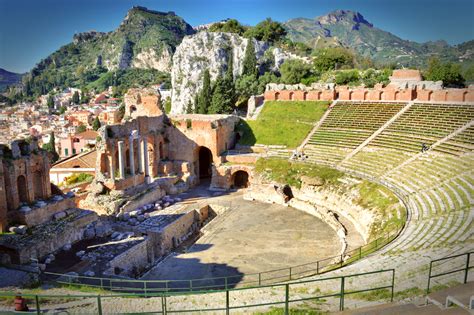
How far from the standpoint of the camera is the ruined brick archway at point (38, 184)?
22.2m

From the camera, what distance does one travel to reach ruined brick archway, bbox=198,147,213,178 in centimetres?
4059

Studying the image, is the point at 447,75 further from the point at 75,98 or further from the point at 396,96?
the point at 75,98

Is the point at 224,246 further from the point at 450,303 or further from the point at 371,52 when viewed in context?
the point at 371,52

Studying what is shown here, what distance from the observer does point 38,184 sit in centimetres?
2241

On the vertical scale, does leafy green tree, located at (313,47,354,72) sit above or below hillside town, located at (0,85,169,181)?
above

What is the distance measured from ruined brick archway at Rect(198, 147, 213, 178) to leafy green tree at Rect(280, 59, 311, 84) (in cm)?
2157

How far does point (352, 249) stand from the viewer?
2084cm

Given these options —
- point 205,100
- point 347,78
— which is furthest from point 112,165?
point 347,78

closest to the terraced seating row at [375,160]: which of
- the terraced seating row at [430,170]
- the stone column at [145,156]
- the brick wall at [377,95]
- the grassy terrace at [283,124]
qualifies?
the terraced seating row at [430,170]

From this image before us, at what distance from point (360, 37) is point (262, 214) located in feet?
446

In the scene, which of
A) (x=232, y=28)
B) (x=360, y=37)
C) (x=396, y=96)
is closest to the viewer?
(x=396, y=96)

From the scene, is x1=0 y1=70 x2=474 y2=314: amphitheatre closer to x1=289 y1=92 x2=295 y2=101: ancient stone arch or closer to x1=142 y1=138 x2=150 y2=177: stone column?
x1=142 y1=138 x2=150 y2=177: stone column

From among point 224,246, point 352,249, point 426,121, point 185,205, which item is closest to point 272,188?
point 185,205

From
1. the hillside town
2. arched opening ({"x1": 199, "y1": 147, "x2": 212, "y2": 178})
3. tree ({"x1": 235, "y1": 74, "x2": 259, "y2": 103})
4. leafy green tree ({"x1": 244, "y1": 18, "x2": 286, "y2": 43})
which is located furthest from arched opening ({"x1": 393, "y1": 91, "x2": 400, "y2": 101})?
leafy green tree ({"x1": 244, "y1": 18, "x2": 286, "y2": 43})
